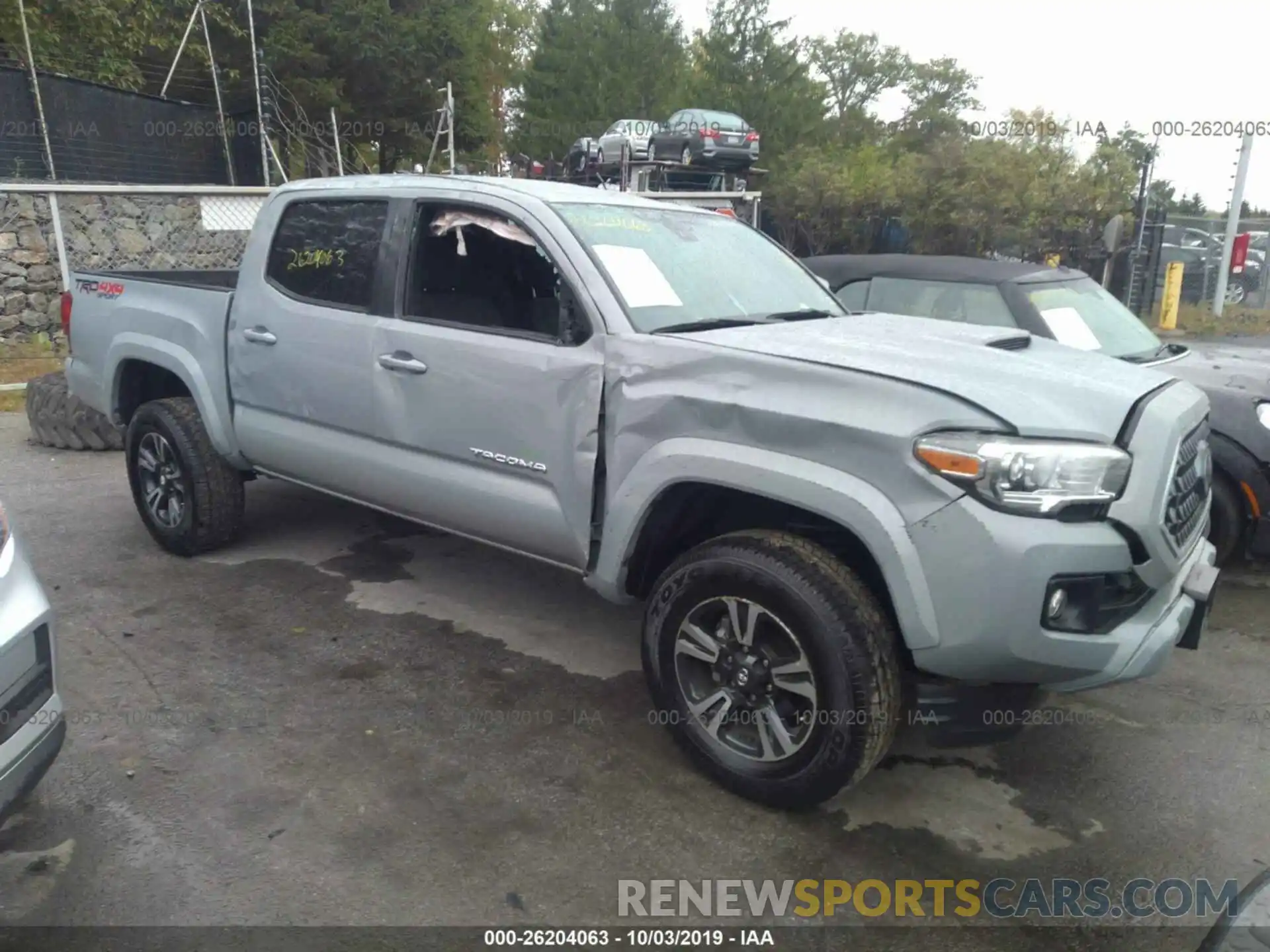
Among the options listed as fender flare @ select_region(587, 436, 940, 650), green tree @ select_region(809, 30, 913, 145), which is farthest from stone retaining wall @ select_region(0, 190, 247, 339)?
green tree @ select_region(809, 30, 913, 145)

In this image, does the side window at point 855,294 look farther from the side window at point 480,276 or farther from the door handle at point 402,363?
the door handle at point 402,363

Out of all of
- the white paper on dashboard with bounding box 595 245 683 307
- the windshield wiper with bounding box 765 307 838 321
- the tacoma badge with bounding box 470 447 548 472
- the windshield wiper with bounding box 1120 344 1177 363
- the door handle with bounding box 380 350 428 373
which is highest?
the white paper on dashboard with bounding box 595 245 683 307

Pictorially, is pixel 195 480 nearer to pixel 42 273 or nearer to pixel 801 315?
pixel 801 315

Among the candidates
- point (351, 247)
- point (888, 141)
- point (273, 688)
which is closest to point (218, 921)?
point (273, 688)

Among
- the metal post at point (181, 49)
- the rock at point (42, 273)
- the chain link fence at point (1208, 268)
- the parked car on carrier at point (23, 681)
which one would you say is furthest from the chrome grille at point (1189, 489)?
the metal post at point (181, 49)

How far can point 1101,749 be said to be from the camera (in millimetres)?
3416

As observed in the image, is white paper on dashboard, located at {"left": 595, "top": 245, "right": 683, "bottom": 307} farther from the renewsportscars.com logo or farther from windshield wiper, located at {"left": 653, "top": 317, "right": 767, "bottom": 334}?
the renewsportscars.com logo

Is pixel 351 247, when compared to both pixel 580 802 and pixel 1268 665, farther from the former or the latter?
pixel 1268 665

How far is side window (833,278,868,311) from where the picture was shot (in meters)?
6.02

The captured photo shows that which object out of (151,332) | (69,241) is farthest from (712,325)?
(69,241)

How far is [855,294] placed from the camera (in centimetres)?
606

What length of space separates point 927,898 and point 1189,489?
1.49 m

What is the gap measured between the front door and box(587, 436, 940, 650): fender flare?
0.17 meters

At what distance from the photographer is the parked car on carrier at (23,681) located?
2268 mm
